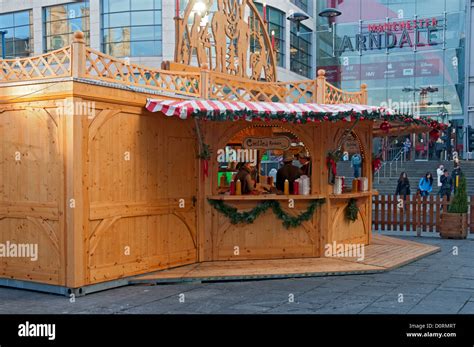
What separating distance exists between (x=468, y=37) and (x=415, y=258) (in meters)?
31.4

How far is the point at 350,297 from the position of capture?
8.08m

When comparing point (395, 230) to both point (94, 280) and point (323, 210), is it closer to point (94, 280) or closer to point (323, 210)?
point (323, 210)

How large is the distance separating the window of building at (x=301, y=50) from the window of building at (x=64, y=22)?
13.9 metres

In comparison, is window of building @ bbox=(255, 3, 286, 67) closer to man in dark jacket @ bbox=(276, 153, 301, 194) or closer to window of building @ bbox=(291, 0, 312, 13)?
window of building @ bbox=(291, 0, 312, 13)

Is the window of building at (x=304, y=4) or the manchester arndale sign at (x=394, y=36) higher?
the window of building at (x=304, y=4)

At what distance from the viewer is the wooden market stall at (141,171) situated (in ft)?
27.2

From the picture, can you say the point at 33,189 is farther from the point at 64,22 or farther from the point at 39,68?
the point at 64,22

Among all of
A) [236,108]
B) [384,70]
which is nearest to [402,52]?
[384,70]

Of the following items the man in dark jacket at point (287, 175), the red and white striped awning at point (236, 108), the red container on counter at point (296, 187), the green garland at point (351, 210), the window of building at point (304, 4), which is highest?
the window of building at point (304, 4)

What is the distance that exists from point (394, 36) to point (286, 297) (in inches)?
1408

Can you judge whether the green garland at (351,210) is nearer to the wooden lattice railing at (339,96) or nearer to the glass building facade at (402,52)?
the wooden lattice railing at (339,96)

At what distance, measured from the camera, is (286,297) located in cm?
815

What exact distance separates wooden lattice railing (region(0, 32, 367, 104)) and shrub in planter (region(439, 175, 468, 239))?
4094mm

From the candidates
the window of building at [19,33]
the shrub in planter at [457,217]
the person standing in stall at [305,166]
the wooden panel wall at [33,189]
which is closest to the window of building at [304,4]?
the window of building at [19,33]
